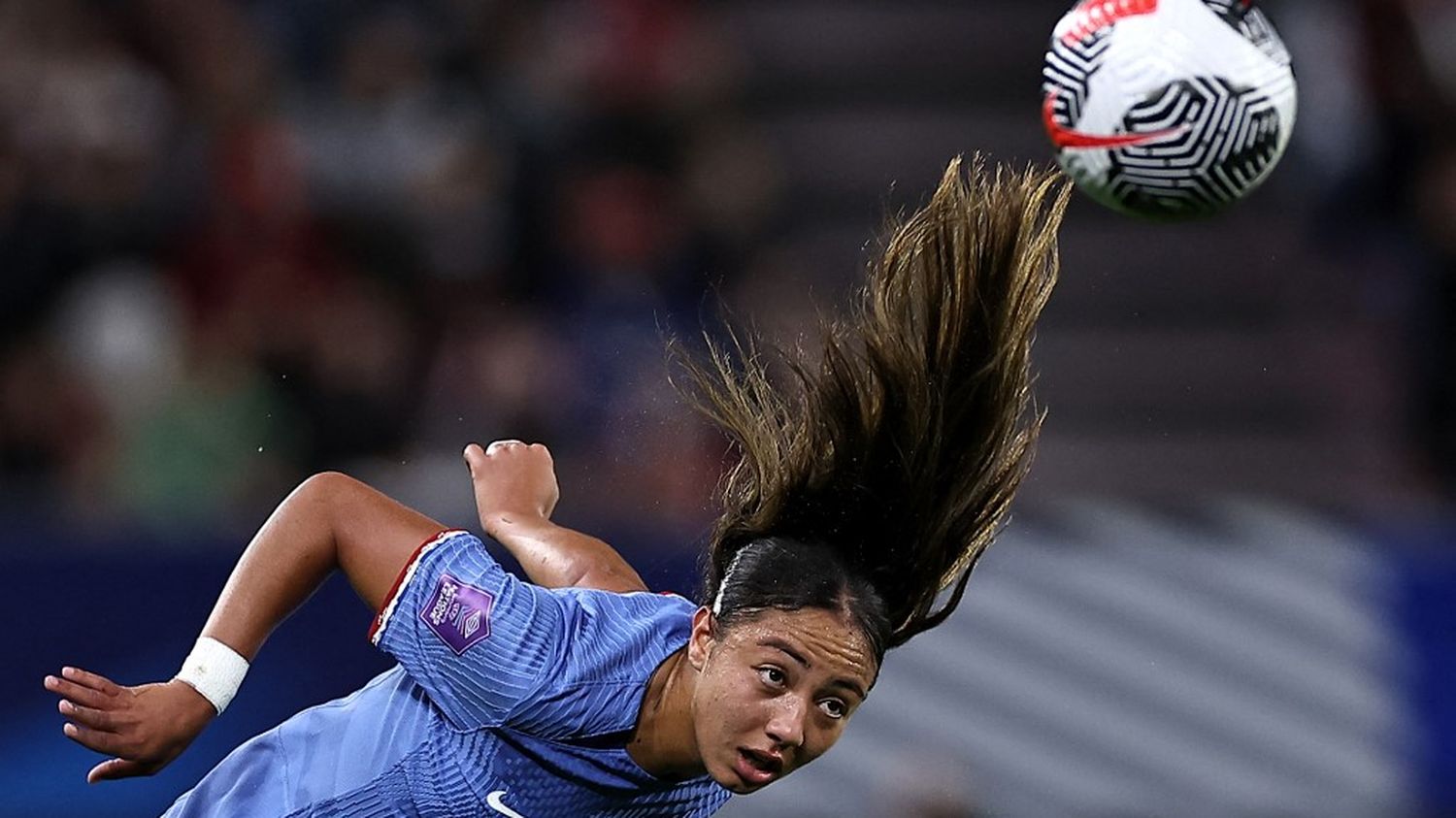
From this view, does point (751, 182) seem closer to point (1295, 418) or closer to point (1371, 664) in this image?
point (1295, 418)

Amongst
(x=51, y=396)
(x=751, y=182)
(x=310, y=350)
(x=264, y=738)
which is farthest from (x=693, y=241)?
(x=264, y=738)

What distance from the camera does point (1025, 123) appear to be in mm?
11961

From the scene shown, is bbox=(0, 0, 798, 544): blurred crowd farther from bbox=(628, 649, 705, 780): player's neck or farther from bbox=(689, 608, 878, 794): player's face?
bbox=(689, 608, 878, 794): player's face

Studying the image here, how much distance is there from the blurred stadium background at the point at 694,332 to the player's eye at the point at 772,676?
293 centimetres

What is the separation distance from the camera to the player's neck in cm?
456

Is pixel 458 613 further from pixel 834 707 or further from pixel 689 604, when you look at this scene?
pixel 834 707

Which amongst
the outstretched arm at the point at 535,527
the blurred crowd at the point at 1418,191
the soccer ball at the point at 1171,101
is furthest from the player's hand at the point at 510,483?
the blurred crowd at the point at 1418,191

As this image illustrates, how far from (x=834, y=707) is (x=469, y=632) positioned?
70 cm

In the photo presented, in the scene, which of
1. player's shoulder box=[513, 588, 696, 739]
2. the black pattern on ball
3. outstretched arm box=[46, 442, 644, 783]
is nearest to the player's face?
player's shoulder box=[513, 588, 696, 739]

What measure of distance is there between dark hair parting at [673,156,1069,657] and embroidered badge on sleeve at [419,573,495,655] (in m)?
0.50

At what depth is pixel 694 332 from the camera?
9.70 m

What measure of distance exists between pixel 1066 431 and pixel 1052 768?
2.26 meters

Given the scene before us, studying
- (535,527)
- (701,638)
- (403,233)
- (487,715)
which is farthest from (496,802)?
(403,233)

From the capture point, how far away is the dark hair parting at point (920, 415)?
4.83 m
